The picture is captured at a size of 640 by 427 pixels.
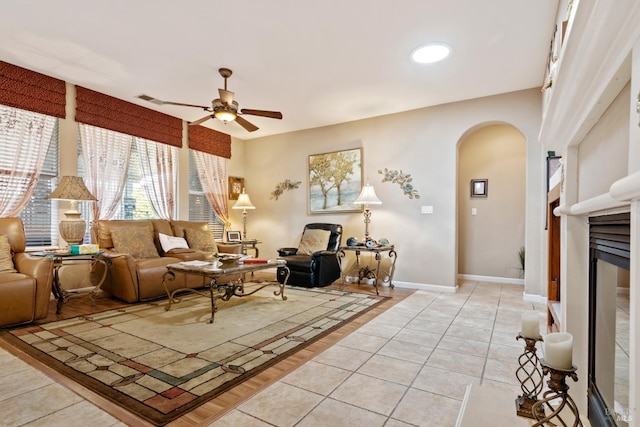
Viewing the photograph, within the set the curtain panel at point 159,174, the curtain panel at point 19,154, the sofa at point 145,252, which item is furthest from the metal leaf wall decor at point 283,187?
the curtain panel at point 19,154

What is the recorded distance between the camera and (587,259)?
1.49m

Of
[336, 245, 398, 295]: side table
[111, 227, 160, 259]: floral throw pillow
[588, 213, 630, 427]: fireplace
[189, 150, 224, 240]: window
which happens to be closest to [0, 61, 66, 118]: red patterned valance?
[111, 227, 160, 259]: floral throw pillow

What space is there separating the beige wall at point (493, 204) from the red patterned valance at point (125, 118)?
14.8 feet

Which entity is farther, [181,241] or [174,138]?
[174,138]

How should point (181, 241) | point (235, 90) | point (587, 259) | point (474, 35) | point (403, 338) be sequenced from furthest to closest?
point (181, 241) → point (235, 90) → point (474, 35) → point (403, 338) → point (587, 259)

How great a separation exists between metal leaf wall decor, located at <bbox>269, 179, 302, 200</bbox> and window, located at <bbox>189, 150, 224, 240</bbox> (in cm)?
111

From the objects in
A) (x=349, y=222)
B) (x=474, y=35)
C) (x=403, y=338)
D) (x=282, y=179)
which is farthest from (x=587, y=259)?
(x=282, y=179)

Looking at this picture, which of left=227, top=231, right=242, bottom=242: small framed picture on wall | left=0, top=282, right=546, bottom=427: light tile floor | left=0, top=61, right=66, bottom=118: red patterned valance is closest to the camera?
left=0, top=282, right=546, bottom=427: light tile floor

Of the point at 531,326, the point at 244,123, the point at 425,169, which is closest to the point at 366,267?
the point at 425,169

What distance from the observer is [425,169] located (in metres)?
4.66

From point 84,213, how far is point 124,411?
11.2 ft

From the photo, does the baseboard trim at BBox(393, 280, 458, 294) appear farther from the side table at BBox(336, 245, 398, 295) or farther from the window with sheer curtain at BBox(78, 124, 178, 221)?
the window with sheer curtain at BBox(78, 124, 178, 221)

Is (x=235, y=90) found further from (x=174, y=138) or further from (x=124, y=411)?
(x=124, y=411)

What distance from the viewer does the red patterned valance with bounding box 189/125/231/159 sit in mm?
5426
